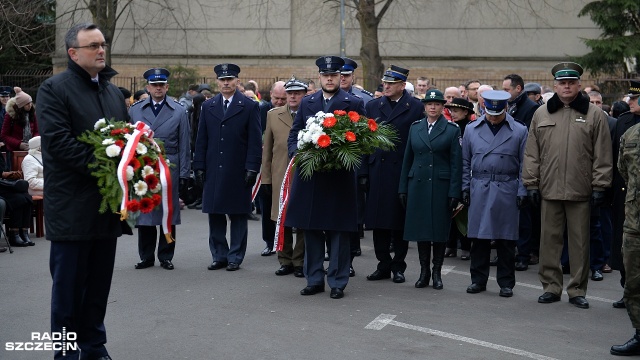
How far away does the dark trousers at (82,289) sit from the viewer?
21.5 feet

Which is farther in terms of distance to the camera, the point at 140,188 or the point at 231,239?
the point at 231,239

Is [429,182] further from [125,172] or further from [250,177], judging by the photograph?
[125,172]

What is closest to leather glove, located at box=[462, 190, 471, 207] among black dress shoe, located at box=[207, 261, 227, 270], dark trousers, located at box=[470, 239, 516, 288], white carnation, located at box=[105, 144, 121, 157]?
dark trousers, located at box=[470, 239, 516, 288]

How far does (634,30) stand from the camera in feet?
85.2

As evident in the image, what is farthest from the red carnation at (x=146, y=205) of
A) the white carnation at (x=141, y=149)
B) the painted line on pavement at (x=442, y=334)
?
the painted line on pavement at (x=442, y=334)

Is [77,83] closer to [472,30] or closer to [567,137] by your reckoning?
[567,137]

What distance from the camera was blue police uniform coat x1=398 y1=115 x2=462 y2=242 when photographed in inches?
402

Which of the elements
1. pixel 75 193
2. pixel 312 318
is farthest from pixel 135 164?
pixel 312 318

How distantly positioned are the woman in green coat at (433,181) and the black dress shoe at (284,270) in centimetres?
170

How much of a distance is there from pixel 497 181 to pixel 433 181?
0.71m

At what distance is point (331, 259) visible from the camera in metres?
9.86

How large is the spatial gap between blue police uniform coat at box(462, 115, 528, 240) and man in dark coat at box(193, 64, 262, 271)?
277 centimetres

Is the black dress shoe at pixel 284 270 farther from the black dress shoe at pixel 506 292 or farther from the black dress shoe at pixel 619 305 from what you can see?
the black dress shoe at pixel 619 305

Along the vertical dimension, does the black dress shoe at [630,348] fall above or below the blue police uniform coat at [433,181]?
below
